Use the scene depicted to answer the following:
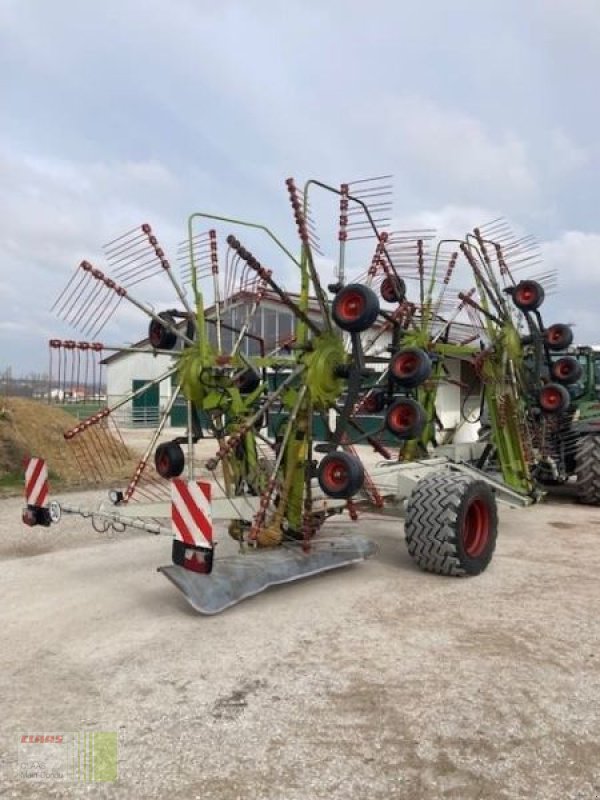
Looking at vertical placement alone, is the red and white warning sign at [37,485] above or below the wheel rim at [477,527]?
above

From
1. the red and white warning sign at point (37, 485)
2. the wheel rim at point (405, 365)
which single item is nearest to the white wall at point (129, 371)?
the red and white warning sign at point (37, 485)

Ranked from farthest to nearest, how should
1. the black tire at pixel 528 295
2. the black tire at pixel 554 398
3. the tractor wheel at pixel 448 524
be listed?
the black tire at pixel 528 295
the black tire at pixel 554 398
the tractor wheel at pixel 448 524

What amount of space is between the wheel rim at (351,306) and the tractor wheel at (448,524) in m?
1.90

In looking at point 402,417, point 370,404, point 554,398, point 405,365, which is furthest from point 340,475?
point 554,398

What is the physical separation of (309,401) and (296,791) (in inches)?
142

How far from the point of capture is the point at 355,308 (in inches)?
223

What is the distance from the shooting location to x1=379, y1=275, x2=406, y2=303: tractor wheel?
320 inches

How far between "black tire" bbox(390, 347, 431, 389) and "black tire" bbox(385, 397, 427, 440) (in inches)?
6.9

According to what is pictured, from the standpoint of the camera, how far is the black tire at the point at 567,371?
9.70m

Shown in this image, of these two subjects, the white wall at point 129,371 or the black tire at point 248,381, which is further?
the white wall at point 129,371

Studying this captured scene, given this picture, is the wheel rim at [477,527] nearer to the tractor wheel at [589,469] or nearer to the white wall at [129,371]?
the tractor wheel at [589,469]

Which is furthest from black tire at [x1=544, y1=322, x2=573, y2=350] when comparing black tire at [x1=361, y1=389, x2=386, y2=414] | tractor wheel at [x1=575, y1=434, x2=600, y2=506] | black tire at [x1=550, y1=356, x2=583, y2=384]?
black tire at [x1=361, y1=389, x2=386, y2=414]

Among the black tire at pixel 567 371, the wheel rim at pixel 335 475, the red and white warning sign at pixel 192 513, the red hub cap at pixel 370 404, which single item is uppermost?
the black tire at pixel 567 371

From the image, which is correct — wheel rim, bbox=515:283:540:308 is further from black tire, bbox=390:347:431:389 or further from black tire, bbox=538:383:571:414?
black tire, bbox=390:347:431:389
